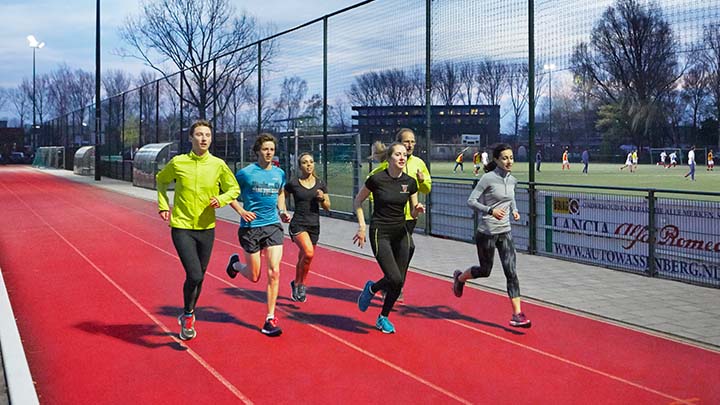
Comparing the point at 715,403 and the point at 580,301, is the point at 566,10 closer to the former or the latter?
the point at 580,301

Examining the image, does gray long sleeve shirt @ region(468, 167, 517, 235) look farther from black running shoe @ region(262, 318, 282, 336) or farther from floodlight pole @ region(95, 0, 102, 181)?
floodlight pole @ region(95, 0, 102, 181)

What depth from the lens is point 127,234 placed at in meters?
16.5

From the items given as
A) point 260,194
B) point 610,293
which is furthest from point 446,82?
point 260,194

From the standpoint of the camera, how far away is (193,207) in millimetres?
6957

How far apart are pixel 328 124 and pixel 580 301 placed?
12.4 metres

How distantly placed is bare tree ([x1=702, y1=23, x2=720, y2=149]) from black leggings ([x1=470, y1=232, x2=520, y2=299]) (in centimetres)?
462

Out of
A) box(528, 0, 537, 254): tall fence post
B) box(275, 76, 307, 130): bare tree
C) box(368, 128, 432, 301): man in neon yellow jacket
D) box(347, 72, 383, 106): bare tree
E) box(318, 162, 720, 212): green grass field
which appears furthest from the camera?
box(275, 76, 307, 130): bare tree

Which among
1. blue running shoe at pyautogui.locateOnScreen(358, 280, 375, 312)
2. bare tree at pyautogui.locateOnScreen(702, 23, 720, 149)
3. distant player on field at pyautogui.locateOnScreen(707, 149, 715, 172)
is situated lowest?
blue running shoe at pyautogui.locateOnScreen(358, 280, 375, 312)

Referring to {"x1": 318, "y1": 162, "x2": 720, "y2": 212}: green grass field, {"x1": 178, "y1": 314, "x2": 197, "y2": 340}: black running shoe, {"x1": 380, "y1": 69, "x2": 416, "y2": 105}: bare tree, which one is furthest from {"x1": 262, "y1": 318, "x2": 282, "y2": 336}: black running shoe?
{"x1": 380, "y1": 69, "x2": 416, "y2": 105}: bare tree

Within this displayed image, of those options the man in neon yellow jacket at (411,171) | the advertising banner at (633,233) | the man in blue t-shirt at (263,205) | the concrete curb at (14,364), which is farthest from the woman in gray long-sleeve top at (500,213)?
Result: the concrete curb at (14,364)

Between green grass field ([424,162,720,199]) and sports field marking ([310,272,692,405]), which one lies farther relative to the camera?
green grass field ([424,162,720,199])

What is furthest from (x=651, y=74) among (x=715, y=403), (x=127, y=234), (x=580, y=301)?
(x=127, y=234)

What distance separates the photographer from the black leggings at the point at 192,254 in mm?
6910

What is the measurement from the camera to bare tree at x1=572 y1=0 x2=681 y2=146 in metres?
11.5
